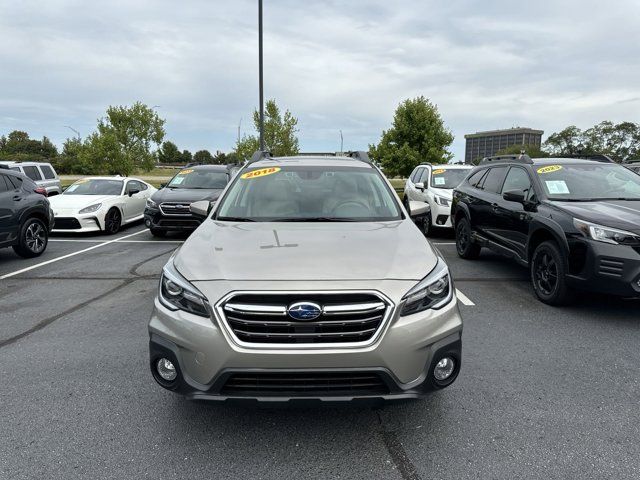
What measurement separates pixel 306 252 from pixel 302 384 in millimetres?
799

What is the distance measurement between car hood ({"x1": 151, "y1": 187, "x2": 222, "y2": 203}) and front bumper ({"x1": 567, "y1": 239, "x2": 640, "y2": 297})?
781 cm

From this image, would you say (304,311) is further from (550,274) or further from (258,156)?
(550,274)

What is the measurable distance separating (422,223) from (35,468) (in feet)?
33.1

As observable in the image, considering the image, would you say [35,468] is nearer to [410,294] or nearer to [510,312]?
[410,294]

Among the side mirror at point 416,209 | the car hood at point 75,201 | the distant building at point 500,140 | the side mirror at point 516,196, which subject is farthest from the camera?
the distant building at point 500,140

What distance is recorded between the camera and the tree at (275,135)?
30469 millimetres

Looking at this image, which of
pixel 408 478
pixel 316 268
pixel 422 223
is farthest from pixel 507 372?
pixel 422 223

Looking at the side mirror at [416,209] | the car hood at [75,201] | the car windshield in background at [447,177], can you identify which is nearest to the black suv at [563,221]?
the side mirror at [416,209]

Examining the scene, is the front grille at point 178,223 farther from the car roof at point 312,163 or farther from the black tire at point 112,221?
the car roof at point 312,163

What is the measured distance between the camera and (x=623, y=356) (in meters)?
3.95

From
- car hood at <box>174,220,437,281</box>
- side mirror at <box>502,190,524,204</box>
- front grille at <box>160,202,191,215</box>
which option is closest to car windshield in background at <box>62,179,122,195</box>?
front grille at <box>160,202,191,215</box>

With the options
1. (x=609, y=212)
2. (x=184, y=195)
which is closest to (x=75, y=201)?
(x=184, y=195)

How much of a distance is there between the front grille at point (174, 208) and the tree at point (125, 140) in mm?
19268

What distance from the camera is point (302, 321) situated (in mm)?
2391
